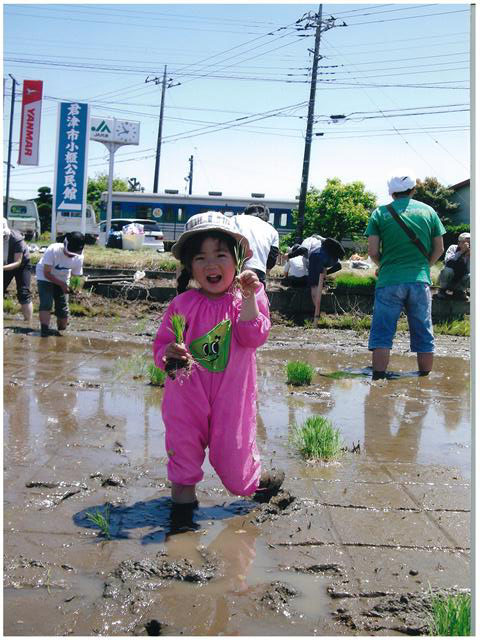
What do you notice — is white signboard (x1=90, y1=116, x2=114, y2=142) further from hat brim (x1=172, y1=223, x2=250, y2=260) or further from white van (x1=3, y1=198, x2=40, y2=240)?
hat brim (x1=172, y1=223, x2=250, y2=260)

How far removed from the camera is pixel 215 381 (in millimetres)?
3270

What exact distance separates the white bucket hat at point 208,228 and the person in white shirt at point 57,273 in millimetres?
6457

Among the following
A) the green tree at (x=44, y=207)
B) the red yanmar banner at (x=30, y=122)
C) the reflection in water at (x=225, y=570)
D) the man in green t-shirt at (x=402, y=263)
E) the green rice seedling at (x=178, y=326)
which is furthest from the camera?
the green tree at (x=44, y=207)

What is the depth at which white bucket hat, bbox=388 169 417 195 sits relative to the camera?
6648 millimetres

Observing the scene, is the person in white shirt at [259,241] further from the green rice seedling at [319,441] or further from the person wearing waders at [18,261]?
the person wearing waders at [18,261]

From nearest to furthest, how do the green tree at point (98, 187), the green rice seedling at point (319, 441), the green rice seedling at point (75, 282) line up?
1. the green rice seedling at point (319, 441)
2. the green rice seedling at point (75, 282)
3. the green tree at point (98, 187)

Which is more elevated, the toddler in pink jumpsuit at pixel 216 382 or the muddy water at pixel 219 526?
the toddler in pink jumpsuit at pixel 216 382

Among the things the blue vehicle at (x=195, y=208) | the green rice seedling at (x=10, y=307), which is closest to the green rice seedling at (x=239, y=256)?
the green rice seedling at (x=10, y=307)

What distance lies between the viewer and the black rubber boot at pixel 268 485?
3.44 meters

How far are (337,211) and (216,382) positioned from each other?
29.4m

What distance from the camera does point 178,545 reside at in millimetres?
2895

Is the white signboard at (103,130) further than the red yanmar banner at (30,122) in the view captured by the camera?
Yes

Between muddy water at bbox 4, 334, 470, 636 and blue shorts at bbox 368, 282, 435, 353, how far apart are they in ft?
3.95

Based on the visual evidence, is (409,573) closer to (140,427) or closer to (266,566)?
(266,566)
